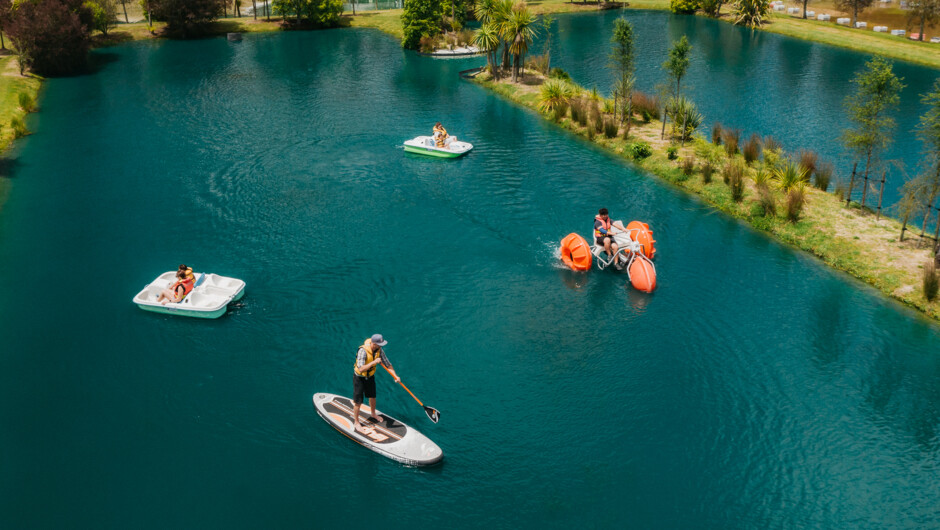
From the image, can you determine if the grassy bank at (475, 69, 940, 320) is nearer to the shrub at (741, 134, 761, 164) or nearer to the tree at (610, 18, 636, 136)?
the shrub at (741, 134, 761, 164)

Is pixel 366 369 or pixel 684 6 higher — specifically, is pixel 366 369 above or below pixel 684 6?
below

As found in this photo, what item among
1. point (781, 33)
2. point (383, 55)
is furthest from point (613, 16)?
point (383, 55)

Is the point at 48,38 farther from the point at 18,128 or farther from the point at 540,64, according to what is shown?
the point at 540,64

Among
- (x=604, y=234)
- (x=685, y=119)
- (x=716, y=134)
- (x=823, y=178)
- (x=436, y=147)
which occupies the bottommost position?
(x=604, y=234)

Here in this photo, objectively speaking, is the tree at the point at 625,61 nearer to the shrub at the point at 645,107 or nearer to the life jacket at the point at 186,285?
the shrub at the point at 645,107

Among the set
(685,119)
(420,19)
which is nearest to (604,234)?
(685,119)

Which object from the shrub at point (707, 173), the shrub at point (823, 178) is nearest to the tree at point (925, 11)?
the shrub at point (823, 178)
